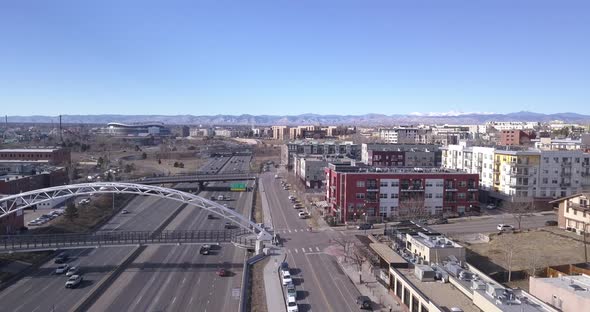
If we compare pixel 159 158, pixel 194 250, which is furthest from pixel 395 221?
pixel 159 158

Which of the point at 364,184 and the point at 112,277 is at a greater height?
the point at 364,184

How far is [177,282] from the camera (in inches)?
762

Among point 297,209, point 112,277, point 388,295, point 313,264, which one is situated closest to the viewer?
point 388,295

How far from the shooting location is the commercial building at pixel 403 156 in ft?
147

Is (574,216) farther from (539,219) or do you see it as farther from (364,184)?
(364,184)

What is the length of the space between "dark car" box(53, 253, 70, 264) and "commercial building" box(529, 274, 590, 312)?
18.7m

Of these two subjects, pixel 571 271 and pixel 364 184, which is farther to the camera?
pixel 364 184

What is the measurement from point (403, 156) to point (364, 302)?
30.4m

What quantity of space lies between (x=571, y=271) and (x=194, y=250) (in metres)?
16.4

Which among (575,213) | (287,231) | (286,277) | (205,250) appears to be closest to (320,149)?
(287,231)

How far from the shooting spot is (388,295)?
55.7 feet

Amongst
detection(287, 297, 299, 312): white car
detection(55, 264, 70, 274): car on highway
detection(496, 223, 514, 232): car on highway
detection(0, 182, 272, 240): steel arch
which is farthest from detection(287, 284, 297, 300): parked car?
detection(496, 223, 514, 232): car on highway

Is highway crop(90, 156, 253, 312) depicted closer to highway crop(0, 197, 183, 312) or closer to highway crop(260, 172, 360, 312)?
highway crop(0, 197, 183, 312)

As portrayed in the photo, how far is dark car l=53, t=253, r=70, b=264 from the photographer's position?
21.6 m
